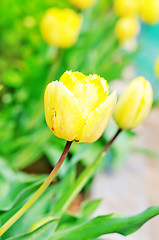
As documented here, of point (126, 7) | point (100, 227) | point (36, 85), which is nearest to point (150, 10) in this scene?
point (126, 7)

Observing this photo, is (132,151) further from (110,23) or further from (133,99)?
(133,99)

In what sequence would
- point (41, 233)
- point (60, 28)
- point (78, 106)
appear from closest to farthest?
point (78, 106) < point (41, 233) < point (60, 28)

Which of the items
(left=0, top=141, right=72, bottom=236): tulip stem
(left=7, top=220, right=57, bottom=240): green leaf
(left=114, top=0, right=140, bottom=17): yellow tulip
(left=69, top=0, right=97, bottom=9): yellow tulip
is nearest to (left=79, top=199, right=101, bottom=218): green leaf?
(left=7, top=220, right=57, bottom=240): green leaf

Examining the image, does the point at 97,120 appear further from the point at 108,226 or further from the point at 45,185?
the point at 108,226

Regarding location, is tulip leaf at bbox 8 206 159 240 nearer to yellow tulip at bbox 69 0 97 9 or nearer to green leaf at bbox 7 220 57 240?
green leaf at bbox 7 220 57 240

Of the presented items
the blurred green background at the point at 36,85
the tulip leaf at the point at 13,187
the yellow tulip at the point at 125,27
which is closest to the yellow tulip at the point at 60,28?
the blurred green background at the point at 36,85

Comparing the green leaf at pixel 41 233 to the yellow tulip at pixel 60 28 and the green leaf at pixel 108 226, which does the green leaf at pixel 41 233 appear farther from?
the yellow tulip at pixel 60 28
